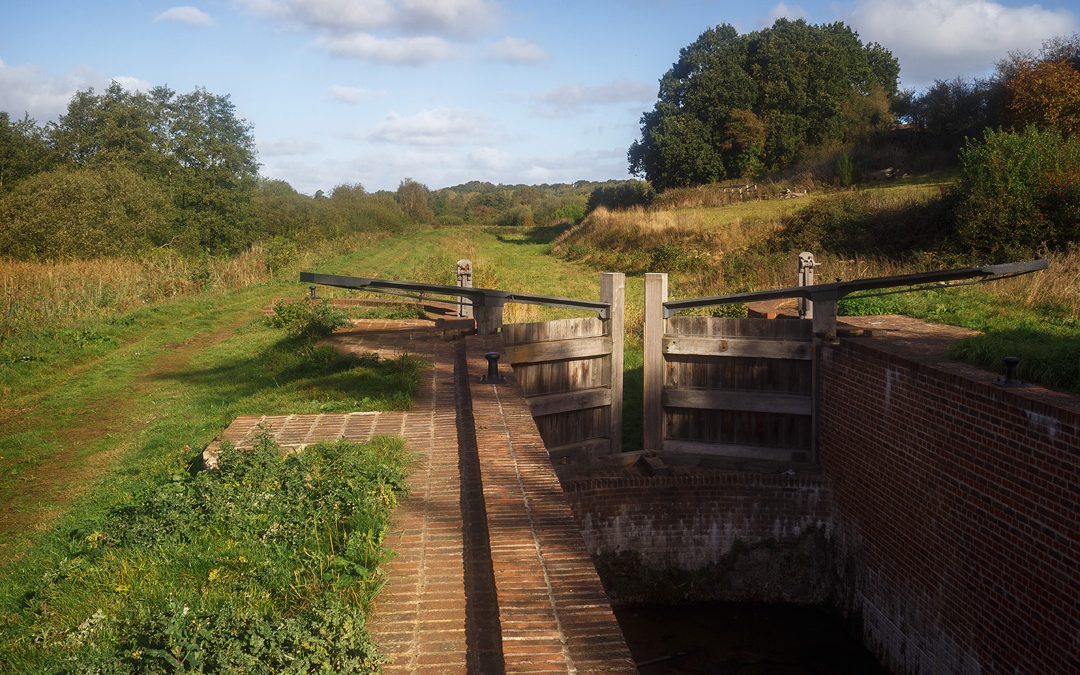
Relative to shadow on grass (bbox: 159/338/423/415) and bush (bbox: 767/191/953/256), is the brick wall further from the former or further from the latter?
bush (bbox: 767/191/953/256)

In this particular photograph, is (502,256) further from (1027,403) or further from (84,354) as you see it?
(1027,403)

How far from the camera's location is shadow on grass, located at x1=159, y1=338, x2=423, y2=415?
8266 millimetres

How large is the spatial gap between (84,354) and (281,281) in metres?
10.4

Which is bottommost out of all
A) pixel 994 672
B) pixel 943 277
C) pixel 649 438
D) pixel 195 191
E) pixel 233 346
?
pixel 994 672

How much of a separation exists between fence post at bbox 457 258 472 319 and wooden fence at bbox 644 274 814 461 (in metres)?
3.66

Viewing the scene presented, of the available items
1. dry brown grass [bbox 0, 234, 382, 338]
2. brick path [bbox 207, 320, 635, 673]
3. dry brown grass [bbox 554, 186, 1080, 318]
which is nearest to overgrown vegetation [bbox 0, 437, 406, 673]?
brick path [bbox 207, 320, 635, 673]

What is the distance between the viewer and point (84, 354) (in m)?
14.1

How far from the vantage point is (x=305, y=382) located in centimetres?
961

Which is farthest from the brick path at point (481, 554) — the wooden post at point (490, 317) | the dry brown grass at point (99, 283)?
the dry brown grass at point (99, 283)

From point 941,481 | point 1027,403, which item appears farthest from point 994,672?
point 1027,403

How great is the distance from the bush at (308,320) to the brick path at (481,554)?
513 cm

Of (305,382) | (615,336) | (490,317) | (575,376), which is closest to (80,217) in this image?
(305,382)

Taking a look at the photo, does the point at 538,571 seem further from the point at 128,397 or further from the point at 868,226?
the point at 868,226

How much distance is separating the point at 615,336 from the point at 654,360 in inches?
22.6
